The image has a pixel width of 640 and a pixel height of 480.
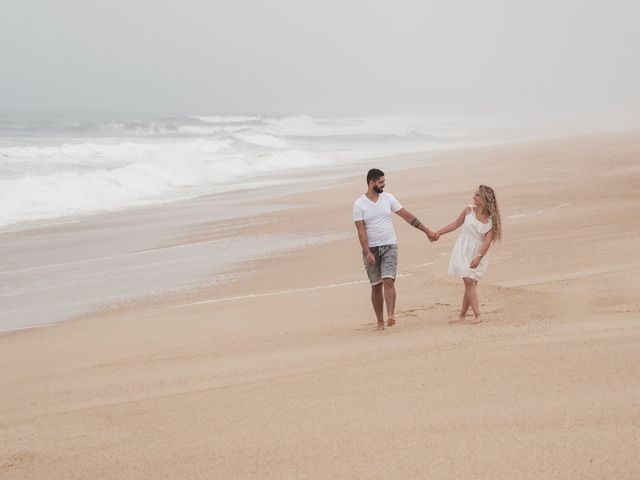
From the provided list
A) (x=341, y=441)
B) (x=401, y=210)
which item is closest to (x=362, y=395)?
(x=341, y=441)

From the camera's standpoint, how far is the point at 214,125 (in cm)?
7638

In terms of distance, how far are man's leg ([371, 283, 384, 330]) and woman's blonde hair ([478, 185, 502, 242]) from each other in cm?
115

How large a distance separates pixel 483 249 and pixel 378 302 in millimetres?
1063

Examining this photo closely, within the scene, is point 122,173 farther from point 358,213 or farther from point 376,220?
point 376,220

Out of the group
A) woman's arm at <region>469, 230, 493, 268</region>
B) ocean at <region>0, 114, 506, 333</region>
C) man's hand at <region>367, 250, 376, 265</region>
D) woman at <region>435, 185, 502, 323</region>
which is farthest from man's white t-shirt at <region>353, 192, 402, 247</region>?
ocean at <region>0, 114, 506, 333</region>

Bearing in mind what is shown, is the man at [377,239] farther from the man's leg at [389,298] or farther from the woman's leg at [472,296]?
the woman's leg at [472,296]

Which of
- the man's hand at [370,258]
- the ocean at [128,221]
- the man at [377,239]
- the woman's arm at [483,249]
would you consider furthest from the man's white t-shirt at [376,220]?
the ocean at [128,221]

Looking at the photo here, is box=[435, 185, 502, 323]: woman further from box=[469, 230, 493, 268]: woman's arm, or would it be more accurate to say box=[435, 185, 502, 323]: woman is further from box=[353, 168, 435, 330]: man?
box=[353, 168, 435, 330]: man

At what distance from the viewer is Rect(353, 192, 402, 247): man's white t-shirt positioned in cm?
721

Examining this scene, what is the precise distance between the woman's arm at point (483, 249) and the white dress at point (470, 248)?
34 millimetres

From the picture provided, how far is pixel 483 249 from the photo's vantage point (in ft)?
23.4

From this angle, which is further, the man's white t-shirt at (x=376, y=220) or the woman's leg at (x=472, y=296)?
the man's white t-shirt at (x=376, y=220)

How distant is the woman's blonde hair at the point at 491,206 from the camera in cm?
710

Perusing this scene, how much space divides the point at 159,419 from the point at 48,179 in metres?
19.4
